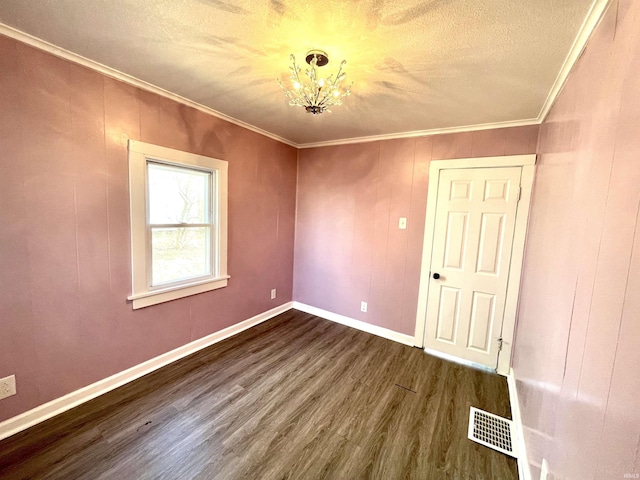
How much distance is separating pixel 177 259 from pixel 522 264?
3.20m

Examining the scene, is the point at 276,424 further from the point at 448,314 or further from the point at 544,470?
the point at 448,314

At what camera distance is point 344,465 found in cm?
153

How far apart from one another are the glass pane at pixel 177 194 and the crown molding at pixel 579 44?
2.76 metres

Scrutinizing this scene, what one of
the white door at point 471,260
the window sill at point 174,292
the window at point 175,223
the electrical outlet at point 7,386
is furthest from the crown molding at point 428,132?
the electrical outlet at point 7,386

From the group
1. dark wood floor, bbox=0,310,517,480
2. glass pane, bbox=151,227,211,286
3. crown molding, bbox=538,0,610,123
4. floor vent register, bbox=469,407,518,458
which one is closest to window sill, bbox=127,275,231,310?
glass pane, bbox=151,227,211,286

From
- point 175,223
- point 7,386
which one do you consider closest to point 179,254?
point 175,223

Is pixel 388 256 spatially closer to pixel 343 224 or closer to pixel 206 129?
pixel 343 224

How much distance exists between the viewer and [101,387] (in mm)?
1985

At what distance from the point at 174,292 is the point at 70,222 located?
3.07ft

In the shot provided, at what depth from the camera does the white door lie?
245cm

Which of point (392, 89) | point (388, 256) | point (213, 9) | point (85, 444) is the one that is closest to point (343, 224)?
point (388, 256)

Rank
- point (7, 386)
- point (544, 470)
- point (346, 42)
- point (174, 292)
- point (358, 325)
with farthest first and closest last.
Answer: point (358, 325) < point (174, 292) < point (7, 386) < point (346, 42) < point (544, 470)

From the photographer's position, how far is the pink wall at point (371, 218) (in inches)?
107

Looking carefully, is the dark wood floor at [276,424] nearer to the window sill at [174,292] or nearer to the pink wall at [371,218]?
the window sill at [174,292]
